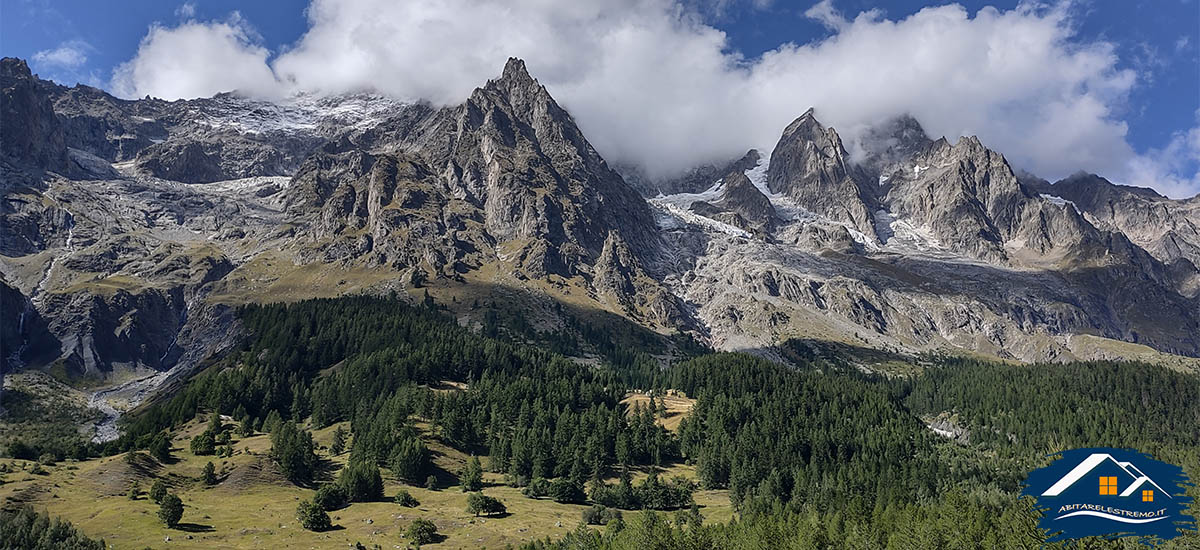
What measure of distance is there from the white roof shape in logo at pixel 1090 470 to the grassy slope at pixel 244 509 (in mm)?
82616

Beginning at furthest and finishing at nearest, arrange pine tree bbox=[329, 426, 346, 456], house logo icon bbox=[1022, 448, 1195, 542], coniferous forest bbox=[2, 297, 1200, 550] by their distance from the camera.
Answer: pine tree bbox=[329, 426, 346, 456] → coniferous forest bbox=[2, 297, 1200, 550] → house logo icon bbox=[1022, 448, 1195, 542]

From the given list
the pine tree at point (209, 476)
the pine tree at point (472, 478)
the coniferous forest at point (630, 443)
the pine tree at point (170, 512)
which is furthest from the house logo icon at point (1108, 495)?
the pine tree at point (209, 476)

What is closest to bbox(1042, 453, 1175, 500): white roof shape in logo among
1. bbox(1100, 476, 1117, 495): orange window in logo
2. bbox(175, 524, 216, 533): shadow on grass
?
bbox(1100, 476, 1117, 495): orange window in logo

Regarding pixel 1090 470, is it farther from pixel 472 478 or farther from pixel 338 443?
pixel 338 443

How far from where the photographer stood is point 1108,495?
29500 mm

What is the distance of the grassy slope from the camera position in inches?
3711

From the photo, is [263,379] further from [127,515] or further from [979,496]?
[979,496]

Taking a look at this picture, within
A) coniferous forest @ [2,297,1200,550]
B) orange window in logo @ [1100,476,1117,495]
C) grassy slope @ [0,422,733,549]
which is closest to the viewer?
orange window in logo @ [1100,476,1117,495]

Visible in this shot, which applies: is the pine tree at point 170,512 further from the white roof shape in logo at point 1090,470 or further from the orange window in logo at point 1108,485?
the orange window in logo at point 1108,485

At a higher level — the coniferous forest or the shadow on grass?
the coniferous forest

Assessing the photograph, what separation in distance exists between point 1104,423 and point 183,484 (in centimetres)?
22507

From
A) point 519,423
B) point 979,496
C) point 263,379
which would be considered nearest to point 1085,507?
point 979,496

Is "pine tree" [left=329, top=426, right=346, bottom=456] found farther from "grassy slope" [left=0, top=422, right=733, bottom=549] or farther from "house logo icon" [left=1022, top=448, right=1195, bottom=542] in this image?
"house logo icon" [left=1022, top=448, right=1195, bottom=542]

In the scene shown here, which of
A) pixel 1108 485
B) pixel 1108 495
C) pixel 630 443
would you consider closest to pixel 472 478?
pixel 630 443
